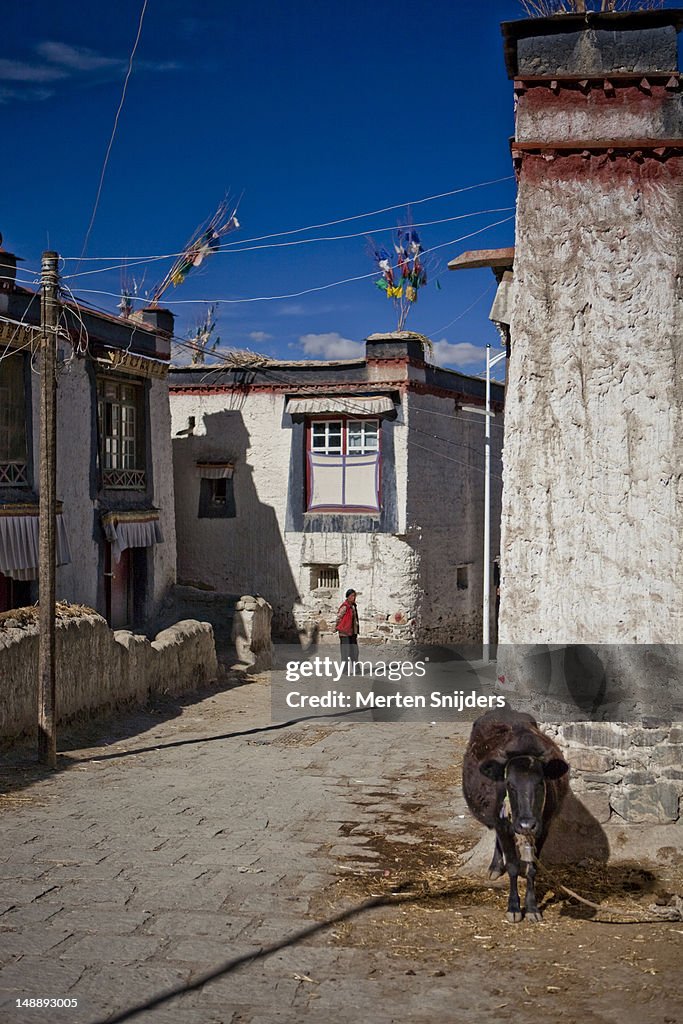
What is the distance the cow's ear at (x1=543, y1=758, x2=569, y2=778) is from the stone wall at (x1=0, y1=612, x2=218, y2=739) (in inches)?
266

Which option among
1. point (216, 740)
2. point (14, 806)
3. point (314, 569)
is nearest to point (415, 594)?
point (314, 569)

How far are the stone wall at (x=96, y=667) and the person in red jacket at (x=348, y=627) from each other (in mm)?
2629

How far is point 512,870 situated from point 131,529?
1460cm

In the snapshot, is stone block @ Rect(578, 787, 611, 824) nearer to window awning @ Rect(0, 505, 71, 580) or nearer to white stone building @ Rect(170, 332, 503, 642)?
window awning @ Rect(0, 505, 71, 580)

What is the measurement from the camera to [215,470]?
24047 mm

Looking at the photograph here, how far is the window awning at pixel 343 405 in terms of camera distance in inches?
879

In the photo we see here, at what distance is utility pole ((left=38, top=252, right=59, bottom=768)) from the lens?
448 inches

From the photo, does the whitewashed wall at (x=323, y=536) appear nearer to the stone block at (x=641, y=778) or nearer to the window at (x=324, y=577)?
the window at (x=324, y=577)

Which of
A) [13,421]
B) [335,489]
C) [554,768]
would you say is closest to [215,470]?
[335,489]

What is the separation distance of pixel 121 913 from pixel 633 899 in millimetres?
3305

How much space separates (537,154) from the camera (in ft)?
26.4

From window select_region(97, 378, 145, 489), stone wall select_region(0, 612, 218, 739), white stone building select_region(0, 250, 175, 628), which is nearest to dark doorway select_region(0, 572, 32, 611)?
white stone building select_region(0, 250, 175, 628)

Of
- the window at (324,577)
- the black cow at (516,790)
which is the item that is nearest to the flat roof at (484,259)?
the black cow at (516,790)

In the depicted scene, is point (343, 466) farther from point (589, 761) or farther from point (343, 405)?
point (589, 761)
